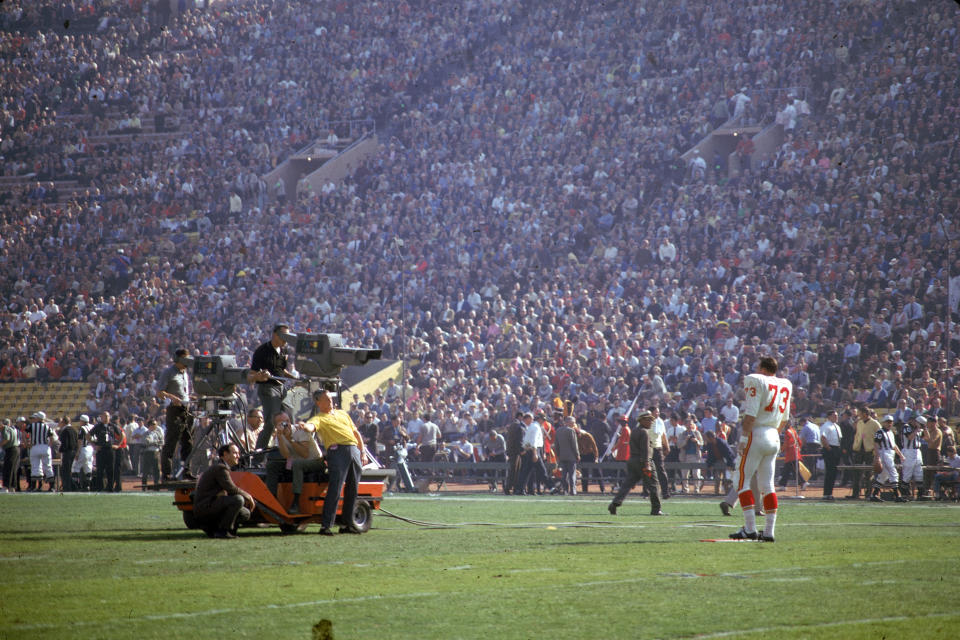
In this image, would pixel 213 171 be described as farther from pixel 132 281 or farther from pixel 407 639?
pixel 407 639

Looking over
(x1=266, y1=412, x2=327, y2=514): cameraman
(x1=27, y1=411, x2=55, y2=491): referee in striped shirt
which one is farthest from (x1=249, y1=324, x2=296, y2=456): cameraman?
(x1=27, y1=411, x2=55, y2=491): referee in striped shirt

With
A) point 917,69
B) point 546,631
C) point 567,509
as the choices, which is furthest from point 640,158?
point 546,631

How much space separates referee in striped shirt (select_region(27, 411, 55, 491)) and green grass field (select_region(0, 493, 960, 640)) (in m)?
13.0

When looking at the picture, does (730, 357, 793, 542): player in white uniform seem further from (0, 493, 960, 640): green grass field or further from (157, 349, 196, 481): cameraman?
(157, 349, 196, 481): cameraman

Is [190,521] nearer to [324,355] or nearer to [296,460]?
[296,460]

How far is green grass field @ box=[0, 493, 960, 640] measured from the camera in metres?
6.95

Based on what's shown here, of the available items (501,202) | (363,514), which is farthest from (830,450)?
(501,202)

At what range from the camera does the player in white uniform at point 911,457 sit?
22.7 metres

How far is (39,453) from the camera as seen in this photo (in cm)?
2802

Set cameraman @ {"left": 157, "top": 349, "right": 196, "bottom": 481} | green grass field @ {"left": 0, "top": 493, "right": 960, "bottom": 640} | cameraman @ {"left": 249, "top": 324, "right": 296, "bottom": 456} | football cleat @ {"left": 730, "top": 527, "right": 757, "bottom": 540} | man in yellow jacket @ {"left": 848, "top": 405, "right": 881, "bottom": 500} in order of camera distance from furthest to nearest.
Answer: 1. man in yellow jacket @ {"left": 848, "top": 405, "right": 881, "bottom": 500}
2. cameraman @ {"left": 157, "top": 349, "right": 196, "bottom": 481}
3. cameraman @ {"left": 249, "top": 324, "right": 296, "bottom": 456}
4. football cleat @ {"left": 730, "top": 527, "right": 757, "bottom": 540}
5. green grass field @ {"left": 0, "top": 493, "right": 960, "bottom": 640}

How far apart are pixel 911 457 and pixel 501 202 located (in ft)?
68.7

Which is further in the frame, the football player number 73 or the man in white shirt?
the man in white shirt

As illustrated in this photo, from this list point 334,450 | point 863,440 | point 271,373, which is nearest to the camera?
point 334,450

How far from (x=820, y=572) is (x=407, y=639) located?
4.28 m
